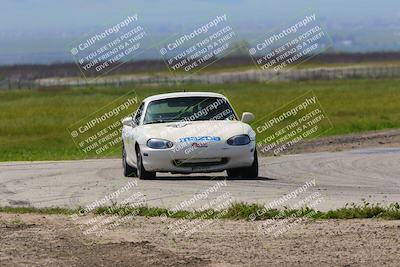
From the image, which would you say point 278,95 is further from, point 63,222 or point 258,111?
point 63,222

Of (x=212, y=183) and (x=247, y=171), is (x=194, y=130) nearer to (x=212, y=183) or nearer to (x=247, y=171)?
(x=247, y=171)

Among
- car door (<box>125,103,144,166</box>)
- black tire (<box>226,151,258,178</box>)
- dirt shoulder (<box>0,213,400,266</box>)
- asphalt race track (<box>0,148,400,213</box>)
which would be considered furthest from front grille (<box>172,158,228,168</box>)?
dirt shoulder (<box>0,213,400,266</box>)

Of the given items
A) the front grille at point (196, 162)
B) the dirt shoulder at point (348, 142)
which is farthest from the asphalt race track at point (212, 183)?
the dirt shoulder at point (348, 142)

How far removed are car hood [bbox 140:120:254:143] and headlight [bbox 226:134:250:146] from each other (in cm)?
6

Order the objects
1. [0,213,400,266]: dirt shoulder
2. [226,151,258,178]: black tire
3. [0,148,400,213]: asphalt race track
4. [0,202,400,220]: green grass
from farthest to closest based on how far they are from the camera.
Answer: [226,151,258,178]: black tire
[0,148,400,213]: asphalt race track
[0,202,400,220]: green grass
[0,213,400,266]: dirt shoulder

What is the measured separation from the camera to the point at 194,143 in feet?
64.4

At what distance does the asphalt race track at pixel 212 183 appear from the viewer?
54.1ft

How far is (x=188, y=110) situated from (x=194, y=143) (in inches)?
53.2

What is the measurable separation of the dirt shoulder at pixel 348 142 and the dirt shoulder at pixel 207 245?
16102 mm

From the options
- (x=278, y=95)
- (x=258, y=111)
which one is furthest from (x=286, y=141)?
(x=278, y=95)

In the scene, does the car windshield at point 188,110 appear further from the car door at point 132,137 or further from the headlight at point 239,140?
the headlight at point 239,140

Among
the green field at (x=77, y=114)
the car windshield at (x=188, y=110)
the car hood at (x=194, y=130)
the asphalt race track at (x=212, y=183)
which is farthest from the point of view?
the green field at (x=77, y=114)

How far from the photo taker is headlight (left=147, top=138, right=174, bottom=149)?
778 inches

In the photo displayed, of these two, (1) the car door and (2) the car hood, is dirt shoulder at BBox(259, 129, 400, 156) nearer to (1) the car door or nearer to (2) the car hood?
(1) the car door
